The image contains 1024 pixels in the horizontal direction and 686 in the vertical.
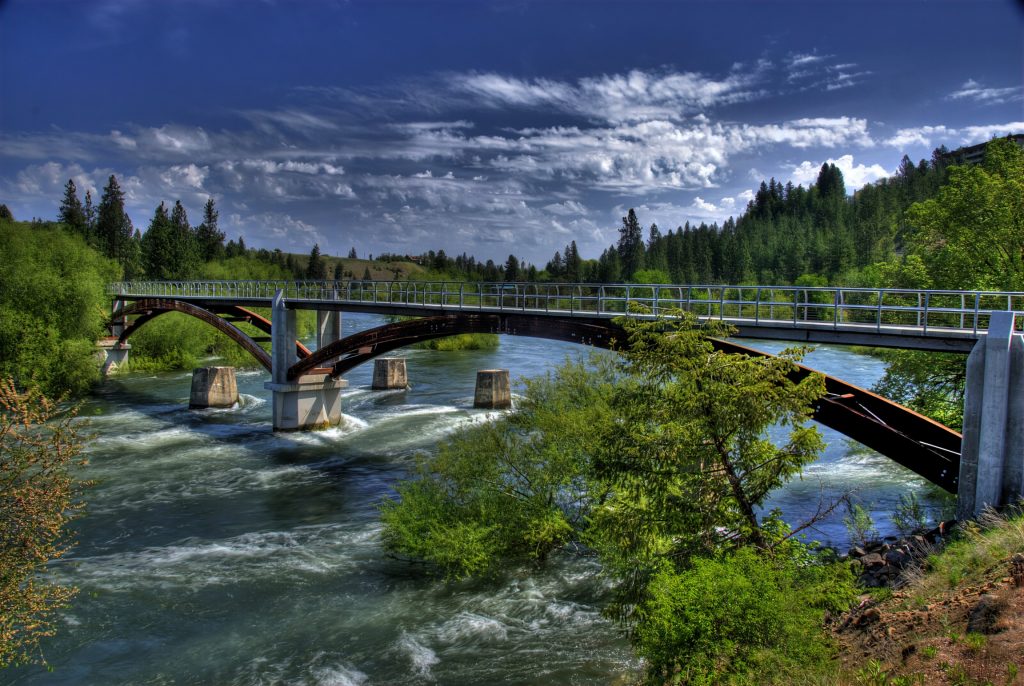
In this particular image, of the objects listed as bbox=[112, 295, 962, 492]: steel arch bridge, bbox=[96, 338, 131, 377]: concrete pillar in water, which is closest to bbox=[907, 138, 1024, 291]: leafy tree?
bbox=[112, 295, 962, 492]: steel arch bridge

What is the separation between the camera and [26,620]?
1091cm

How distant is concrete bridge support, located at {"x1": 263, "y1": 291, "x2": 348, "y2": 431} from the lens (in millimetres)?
38469

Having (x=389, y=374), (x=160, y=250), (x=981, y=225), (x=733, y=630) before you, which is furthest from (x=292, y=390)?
(x=160, y=250)

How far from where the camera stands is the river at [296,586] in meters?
14.4

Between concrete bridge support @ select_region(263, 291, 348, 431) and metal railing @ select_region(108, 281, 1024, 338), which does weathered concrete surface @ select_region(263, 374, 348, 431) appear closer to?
concrete bridge support @ select_region(263, 291, 348, 431)

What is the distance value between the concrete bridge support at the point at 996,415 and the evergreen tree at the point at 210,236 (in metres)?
134

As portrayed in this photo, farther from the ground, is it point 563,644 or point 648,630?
point 648,630

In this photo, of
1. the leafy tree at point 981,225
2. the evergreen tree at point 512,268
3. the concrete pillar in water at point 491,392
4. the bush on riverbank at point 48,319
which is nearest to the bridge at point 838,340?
the leafy tree at point 981,225

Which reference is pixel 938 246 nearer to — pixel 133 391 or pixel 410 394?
pixel 410 394

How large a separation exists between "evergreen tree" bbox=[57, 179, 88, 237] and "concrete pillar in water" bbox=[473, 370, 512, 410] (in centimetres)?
9529

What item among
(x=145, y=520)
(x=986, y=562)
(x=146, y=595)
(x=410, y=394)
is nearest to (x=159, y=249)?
(x=410, y=394)

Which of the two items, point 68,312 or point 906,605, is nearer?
point 906,605

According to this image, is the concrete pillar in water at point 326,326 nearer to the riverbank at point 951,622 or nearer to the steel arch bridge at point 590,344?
the steel arch bridge at point 590,344

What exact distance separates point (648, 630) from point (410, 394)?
131ft
